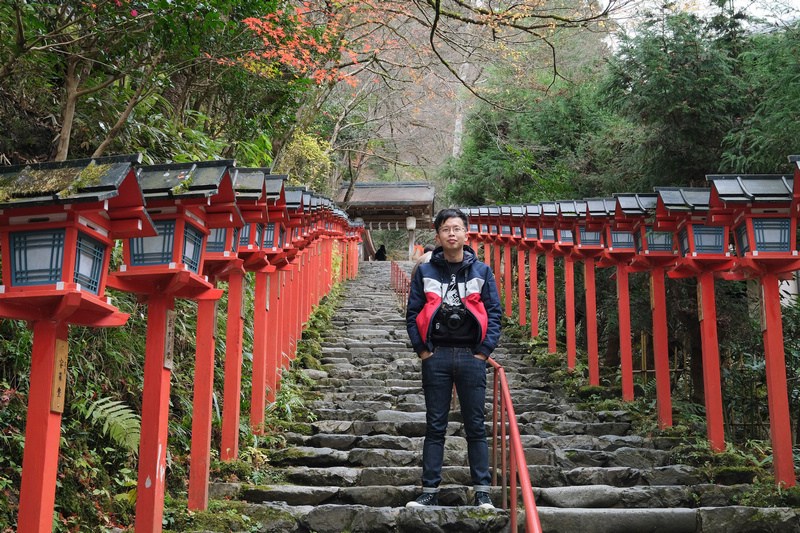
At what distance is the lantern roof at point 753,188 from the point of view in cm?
609

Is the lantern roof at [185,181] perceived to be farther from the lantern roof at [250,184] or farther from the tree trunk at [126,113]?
the tree trunk at [126,113]

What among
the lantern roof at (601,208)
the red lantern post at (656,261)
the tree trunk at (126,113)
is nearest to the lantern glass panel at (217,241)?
the tree trunk at (126,113)

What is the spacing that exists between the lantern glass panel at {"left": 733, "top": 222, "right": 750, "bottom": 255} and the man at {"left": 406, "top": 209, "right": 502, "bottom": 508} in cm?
280

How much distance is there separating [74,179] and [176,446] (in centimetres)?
382

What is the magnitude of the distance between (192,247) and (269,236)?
355 centimetres

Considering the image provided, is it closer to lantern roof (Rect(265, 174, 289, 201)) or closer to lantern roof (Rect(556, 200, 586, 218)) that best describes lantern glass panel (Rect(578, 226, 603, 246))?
lantern roof (Rect(556, 200, 586, 218))

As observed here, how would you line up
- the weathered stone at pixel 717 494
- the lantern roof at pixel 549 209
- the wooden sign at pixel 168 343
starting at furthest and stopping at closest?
1. the lantern roof at pixel 549 209
2. the weathered stone at pixel 717 494
3. the wooden sign at pixel 168 343

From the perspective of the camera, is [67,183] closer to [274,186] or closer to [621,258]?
[274,186]

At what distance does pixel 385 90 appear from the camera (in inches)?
903

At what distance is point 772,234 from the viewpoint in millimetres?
6227

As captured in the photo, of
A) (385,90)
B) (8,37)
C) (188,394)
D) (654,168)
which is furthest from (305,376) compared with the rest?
(385,90)

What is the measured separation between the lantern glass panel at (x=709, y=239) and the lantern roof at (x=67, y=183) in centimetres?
578

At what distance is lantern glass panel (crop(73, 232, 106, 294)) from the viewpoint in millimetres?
3525

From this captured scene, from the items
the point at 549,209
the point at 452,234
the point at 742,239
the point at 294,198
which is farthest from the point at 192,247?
the point at 549,209
